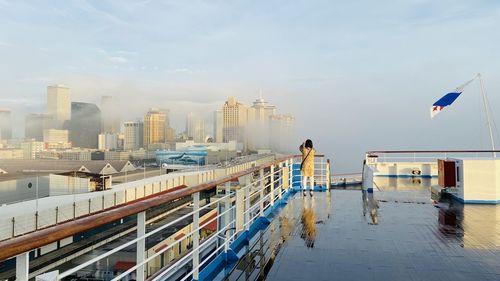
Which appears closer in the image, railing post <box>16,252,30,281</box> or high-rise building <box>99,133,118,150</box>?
railing post <box>16,252,30,281</box>

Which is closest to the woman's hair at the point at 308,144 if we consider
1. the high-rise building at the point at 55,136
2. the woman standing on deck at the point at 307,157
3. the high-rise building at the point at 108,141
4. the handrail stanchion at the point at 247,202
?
the woman standing on deck at the point at 307,157

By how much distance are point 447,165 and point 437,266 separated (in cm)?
544

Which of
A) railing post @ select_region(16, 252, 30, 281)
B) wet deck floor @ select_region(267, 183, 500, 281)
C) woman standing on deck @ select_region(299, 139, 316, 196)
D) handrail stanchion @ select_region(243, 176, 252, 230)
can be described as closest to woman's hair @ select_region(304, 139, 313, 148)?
woman standing on deck @ select_region(299, 139, 316, 196)

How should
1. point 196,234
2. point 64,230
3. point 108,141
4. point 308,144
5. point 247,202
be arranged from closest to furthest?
1. point 64,230
2. point 196,234
3. point 247,202
4. point 308,144
5. point 108,141

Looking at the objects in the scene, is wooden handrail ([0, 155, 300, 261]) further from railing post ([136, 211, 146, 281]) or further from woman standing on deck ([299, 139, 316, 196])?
woman standing on deck ([299, 139, 316, 196])

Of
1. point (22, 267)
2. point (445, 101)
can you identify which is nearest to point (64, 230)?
point (22, 267)

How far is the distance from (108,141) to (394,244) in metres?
78.1

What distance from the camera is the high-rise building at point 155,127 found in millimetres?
79875

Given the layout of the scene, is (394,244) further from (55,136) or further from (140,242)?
(55,136)

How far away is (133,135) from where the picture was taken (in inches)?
3236

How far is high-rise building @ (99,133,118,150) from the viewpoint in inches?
2779

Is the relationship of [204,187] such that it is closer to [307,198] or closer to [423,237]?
[423,237]

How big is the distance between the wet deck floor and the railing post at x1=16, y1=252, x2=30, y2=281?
2.28 metres

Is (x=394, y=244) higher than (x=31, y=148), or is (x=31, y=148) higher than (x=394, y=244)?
(x=31, y=148)
